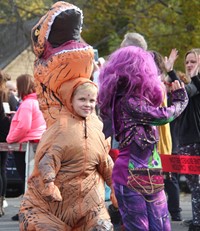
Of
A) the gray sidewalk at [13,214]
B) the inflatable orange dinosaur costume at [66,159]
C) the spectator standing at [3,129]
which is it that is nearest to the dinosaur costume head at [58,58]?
the inflatable orange dinosaur costume at [66,159]

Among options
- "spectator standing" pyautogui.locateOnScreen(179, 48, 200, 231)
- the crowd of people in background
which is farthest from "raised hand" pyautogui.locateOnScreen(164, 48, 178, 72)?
"spectator standing" pyautogui.locateOnScreen(179, 48, 200, 231)

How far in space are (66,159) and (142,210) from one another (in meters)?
0.73

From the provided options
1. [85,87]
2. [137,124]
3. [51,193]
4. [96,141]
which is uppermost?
[85,87]

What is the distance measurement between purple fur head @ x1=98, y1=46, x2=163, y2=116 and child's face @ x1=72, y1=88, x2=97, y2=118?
10 centimetres

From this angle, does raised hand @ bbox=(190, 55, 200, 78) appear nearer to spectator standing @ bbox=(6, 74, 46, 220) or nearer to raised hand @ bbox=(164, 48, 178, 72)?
raised hand @ bbox=(164, 48, 178, 72)

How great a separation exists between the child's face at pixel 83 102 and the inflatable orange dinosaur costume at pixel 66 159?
51mm

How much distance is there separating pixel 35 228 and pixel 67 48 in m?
1.49

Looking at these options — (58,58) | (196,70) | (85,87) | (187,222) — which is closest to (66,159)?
(85,87)

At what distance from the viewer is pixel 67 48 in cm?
777

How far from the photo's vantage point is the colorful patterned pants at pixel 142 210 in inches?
285

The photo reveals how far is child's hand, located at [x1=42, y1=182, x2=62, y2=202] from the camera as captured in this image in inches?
283

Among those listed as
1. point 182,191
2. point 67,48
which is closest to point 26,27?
point 182,191

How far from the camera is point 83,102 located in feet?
24.7

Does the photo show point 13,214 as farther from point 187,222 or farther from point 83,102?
point 83,102
